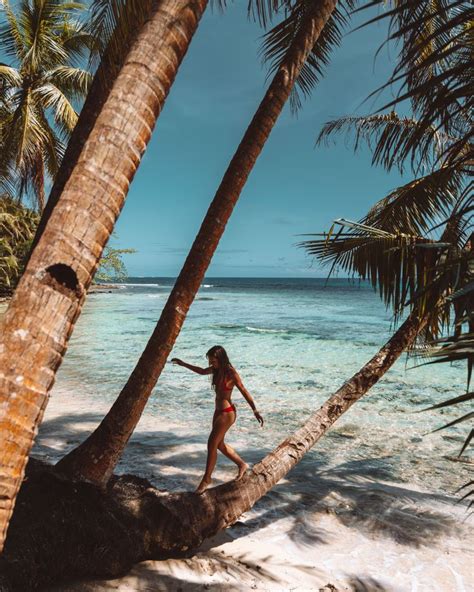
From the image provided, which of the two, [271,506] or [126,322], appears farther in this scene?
[126,322]

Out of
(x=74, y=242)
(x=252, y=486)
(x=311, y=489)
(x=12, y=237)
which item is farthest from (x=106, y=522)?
(x=12, y=237)

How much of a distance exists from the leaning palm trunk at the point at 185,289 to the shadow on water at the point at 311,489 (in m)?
1.24

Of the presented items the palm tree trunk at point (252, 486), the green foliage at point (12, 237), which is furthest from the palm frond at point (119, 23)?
the green foliage at point (12, 237)

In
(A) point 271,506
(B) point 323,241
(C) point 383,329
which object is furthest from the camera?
(C) point 383,329

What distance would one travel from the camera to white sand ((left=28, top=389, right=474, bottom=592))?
10.2ft

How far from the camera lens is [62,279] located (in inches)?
63.4

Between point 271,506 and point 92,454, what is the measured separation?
226 centimetres

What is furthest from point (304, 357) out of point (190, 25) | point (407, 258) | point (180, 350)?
point (190, 25)

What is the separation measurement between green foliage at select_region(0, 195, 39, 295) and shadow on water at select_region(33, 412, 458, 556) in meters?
20.7

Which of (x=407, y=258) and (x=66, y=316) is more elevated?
(x=407, y=258)

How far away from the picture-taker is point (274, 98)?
360 cm

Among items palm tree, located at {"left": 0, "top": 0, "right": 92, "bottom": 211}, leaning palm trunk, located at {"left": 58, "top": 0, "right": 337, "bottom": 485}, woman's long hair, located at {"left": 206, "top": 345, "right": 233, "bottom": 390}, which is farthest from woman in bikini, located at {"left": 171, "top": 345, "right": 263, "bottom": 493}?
palm tree, located at {"left": 0, "top": 0, "right": 92, "bottom": 211}

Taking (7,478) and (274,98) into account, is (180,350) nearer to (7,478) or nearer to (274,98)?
(274,98)

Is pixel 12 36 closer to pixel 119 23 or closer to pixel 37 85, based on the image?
pixel 37 85
